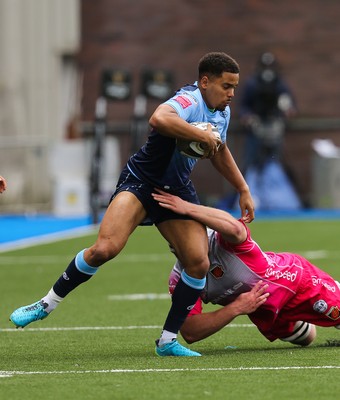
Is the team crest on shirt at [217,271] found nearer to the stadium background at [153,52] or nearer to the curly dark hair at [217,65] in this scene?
A: the curly dark hair at [217,65]

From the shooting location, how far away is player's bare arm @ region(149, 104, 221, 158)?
790 cm

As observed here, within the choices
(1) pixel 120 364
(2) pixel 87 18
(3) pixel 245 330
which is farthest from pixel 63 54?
(1) pixel 120 364

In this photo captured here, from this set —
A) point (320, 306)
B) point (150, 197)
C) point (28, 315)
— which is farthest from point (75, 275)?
point (320, 306)

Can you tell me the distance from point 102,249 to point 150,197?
19.4 inches

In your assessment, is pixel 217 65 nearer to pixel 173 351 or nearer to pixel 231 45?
pixel 173 351

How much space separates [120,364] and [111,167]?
17551 mm

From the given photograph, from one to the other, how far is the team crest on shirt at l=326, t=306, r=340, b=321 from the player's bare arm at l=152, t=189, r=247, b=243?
78 centimetres

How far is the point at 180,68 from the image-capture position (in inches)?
1094

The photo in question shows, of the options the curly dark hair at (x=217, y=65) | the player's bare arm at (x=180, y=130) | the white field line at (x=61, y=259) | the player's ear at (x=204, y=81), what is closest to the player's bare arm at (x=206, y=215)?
the player's bare arm at (x=180, y=130)

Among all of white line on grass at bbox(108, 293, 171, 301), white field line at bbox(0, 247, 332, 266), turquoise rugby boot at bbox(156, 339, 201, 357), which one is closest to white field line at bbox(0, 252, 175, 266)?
white field line at bbox(0, 247, 332, 266)

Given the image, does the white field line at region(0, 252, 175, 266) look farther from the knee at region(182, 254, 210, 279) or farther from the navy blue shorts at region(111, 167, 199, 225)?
the knee at region(182, 254, 210, 279)

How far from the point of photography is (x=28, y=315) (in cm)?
831

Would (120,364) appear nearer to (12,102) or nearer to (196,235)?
(196,235)

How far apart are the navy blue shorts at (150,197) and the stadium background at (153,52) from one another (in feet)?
59.2
